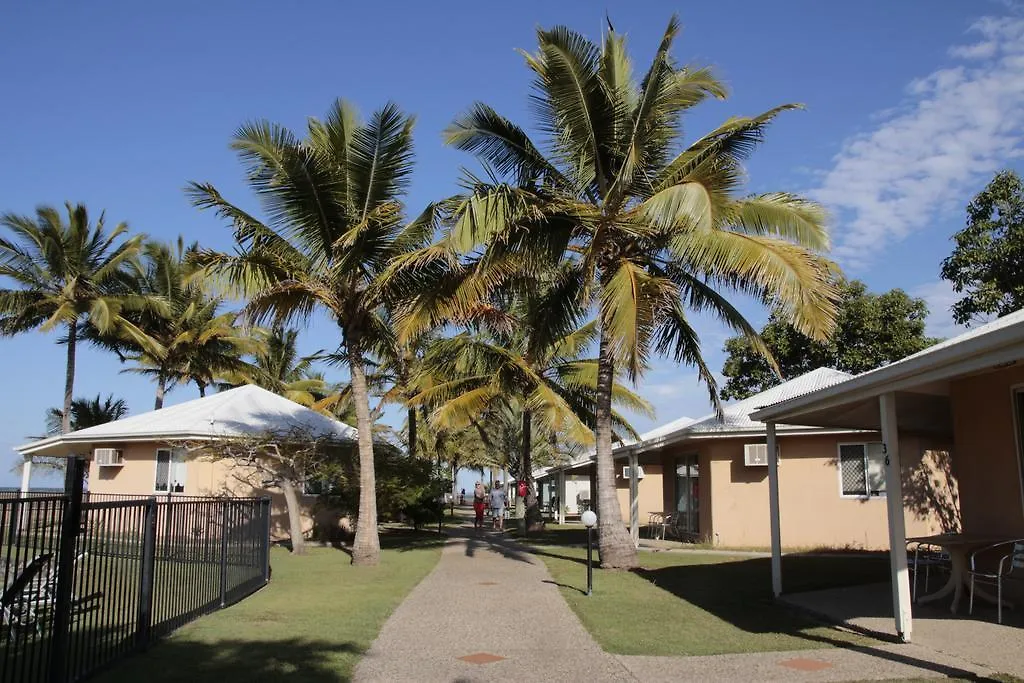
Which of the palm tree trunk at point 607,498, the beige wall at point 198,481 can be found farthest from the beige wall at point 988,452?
the beige wall at point 198,481

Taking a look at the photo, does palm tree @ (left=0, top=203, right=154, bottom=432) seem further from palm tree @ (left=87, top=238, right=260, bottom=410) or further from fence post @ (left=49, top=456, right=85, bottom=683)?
fence post @ (left=49, top=456, right=85, bottom=683)

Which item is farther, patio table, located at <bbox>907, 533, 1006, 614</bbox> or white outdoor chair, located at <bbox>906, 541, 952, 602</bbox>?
white outdoor chair, located at <bbox>906, 541, 952, 602</bbox>

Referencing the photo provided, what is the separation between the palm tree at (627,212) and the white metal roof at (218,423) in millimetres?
9043

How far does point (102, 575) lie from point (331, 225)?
9.26 metres

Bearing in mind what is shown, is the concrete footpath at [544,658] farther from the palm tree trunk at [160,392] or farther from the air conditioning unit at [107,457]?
the palm tree trunk at [160,392]

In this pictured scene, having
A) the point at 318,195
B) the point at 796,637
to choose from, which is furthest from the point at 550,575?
the point at 318,195

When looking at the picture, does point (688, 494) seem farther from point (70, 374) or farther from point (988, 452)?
point (70, 374)

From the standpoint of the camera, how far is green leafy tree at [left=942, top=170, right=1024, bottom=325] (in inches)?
821

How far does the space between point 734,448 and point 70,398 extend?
73.6ft

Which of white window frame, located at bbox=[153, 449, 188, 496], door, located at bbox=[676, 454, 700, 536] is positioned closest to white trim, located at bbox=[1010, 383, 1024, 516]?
door, located at bbox=[676, 454, 700, 536]

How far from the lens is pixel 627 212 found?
535 inches

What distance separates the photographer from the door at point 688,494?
2127cm

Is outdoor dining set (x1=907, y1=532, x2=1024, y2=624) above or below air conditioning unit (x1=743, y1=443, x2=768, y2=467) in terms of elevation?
below

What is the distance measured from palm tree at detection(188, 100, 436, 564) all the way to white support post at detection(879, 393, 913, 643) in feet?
30.1
